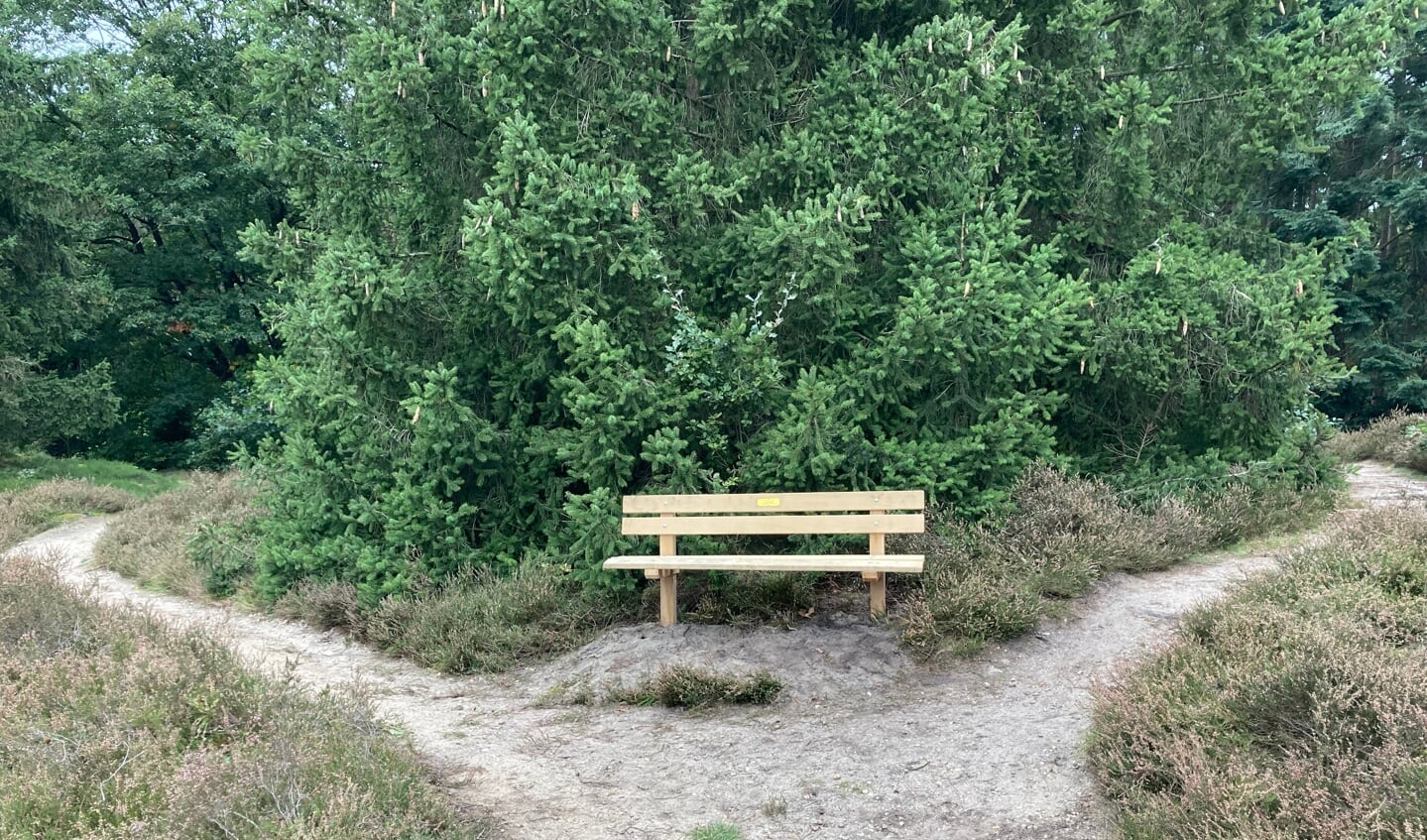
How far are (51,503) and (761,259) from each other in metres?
13.5

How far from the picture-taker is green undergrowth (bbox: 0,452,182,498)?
55.5 ft

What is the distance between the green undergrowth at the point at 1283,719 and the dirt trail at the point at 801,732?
0.32 meters

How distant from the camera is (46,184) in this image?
16922 millimetres

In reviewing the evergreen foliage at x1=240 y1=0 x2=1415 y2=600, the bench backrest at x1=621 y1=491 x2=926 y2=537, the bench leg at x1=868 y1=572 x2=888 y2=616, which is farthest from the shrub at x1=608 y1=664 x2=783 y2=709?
the evergreen foliage at x1=240 y1=0 x2=1415 y2=600

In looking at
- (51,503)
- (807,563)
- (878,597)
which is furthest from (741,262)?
(51,503)

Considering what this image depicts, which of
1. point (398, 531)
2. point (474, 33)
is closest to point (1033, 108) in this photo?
point (474, 33)

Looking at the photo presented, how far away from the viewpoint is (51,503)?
15.0m

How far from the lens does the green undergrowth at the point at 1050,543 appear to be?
20.3ft

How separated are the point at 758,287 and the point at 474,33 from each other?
2813mm

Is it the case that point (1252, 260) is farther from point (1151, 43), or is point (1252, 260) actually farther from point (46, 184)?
point (46, 184)

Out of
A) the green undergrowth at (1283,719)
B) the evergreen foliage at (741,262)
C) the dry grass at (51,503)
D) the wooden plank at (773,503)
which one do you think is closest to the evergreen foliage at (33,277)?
the dry grass at (51,503)

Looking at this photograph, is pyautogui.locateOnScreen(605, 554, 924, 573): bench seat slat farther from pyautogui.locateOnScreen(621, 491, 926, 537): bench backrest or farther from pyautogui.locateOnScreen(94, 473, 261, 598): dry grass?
pyautogui.locateOnScreen(94, 473, 261, 598): dry grass

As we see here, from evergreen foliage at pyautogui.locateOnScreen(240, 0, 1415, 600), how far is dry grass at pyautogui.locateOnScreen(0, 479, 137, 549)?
295 inches

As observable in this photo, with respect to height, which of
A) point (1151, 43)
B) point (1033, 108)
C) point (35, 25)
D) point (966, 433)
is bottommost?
point (966, 433)
